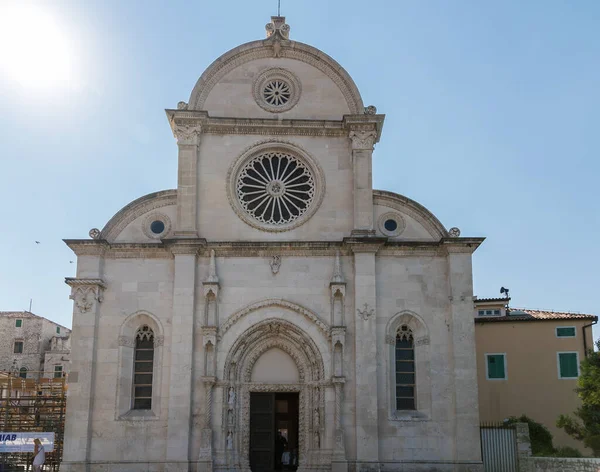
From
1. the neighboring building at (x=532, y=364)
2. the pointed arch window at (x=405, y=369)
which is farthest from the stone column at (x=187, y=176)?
the neighboring building at (x=532, y=364)

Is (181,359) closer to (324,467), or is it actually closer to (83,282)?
(83,282)

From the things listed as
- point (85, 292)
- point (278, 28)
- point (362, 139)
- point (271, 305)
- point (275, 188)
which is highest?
point (278, 28)

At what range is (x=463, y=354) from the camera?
23984mm

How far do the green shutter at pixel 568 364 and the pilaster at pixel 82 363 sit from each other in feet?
60.8

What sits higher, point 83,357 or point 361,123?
point 361,123

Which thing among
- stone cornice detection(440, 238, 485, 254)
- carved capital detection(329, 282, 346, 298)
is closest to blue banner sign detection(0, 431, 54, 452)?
carved capital detection(329, 282, 346, 298)

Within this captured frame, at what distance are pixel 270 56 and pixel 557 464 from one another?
16.5 metres

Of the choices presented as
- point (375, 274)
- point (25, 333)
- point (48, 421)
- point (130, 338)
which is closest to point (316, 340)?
point (375, 274)

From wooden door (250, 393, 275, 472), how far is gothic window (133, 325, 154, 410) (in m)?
3.41

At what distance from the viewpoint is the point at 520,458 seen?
23812 millimetres

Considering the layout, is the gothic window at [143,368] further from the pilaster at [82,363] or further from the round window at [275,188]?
the round window at [275,188]

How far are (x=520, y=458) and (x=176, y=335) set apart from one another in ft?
38.5

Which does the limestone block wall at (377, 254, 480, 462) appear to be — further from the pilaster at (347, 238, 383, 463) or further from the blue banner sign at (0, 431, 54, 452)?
A: the blue banner sign at (0, 431, 54, 452)

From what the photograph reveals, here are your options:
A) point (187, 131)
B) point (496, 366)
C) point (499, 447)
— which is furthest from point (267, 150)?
point (496, 366)
